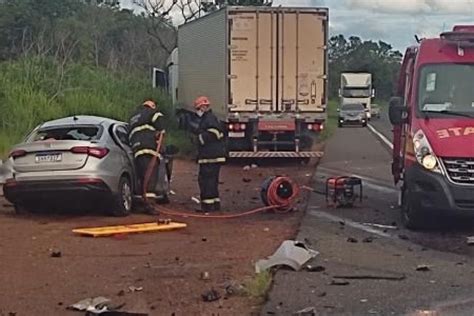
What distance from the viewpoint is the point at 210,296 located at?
29.6 feet

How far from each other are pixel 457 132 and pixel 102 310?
6.31 m

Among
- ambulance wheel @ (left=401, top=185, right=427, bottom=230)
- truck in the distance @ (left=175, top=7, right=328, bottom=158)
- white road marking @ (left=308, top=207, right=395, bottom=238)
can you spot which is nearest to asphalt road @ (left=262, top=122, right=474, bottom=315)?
white road marking @ (left=308, top=207, right=395, bottom=238)

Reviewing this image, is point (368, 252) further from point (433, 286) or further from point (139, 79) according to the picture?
point (139, 79)

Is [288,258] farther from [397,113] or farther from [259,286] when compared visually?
[397,113]

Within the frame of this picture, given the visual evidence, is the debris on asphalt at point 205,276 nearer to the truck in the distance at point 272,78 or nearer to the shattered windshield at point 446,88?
the shattered windshield at point 446,88

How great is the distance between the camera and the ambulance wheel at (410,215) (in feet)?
44.1

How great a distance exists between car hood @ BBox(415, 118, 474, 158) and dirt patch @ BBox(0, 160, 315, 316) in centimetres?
214

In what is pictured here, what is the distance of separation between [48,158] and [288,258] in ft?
16.9

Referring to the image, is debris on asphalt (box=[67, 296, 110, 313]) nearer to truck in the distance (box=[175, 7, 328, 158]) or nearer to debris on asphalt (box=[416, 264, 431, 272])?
debris on asphalt (box=[416, 264, 431, 272])

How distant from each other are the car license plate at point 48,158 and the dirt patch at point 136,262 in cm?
87

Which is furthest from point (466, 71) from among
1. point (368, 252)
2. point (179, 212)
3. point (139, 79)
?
point (139, 79)

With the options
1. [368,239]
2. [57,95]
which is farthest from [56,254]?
[57,95]

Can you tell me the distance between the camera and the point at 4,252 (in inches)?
469

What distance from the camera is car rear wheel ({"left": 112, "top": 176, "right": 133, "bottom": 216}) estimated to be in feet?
48.8
